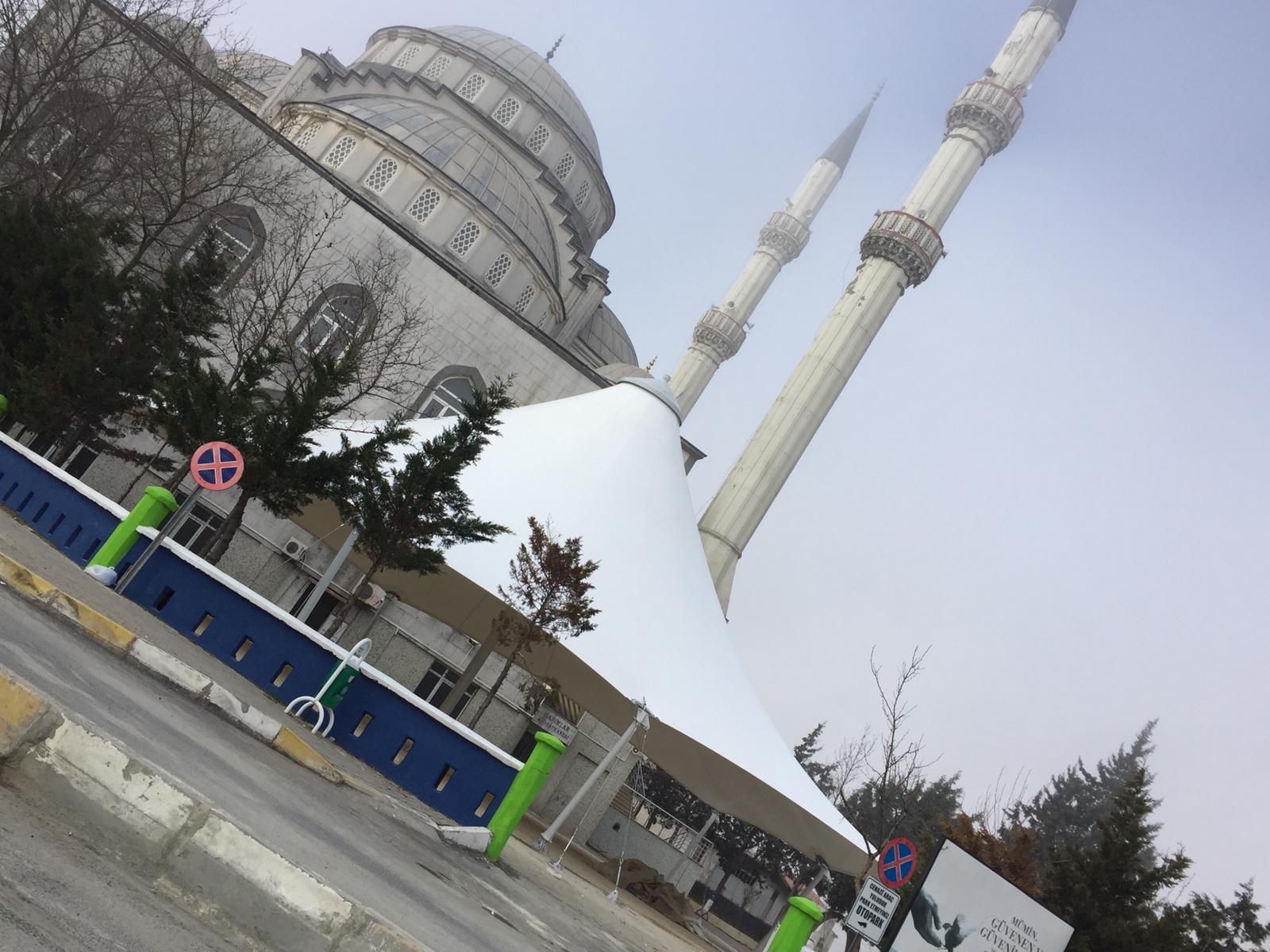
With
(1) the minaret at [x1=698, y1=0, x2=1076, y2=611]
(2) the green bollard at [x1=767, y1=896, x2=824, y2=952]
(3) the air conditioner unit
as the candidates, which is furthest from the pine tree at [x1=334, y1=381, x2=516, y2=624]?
(1) the minaret at [x1=698, y1=0, x2=1076, y2=611]

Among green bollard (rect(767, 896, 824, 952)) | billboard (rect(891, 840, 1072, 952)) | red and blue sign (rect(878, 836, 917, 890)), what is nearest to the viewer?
billboard (rect(891, 840, 1072, 952))

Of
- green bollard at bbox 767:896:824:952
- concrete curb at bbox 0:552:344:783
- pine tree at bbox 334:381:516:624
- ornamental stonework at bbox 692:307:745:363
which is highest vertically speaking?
ornamental stonework at bbox 692:307:745:363

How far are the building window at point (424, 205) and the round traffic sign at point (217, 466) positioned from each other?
24.2 metres

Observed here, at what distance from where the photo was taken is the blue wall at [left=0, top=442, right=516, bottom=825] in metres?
10.7

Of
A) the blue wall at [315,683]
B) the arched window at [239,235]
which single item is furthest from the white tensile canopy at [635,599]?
the arched window at [239,235]

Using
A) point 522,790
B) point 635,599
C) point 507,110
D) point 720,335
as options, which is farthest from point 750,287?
point 522,790

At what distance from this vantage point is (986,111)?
4100 centimetres

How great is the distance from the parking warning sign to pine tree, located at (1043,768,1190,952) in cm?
531

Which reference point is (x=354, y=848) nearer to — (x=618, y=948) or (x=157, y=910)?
(x=157, y=910)

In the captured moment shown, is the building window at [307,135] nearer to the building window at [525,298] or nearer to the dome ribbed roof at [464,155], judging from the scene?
the dome ribbed roof at [464,155]

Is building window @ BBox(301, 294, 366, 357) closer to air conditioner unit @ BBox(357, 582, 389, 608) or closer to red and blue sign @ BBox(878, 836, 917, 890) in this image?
air conditioner unit @ BBox(357, 582, 389, 608)

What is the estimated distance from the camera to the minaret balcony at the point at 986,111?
41.1m

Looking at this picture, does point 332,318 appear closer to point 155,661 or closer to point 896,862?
point 896,862

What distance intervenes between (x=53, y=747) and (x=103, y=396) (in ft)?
43.4
